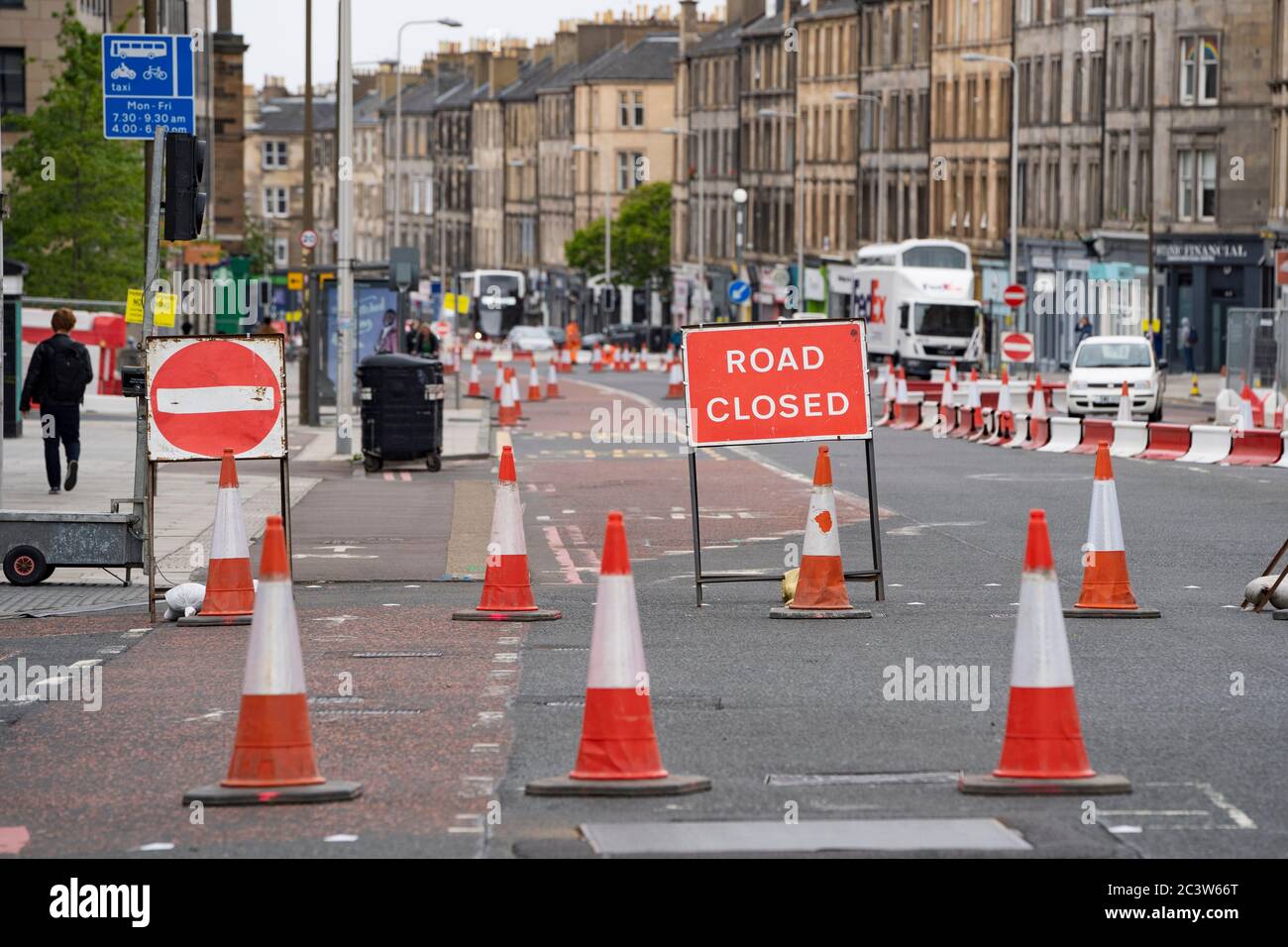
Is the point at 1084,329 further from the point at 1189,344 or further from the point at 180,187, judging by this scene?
the point at 180,187

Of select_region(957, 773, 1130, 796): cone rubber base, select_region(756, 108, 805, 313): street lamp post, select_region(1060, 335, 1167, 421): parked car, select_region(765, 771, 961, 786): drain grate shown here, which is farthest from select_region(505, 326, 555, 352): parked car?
select_region(957, 773, 1130, 796): cone rubber base

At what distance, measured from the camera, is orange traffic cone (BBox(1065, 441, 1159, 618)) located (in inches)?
563

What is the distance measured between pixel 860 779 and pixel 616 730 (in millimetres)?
962

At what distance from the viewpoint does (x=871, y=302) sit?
7612cm

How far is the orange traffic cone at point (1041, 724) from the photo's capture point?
8.98 metres

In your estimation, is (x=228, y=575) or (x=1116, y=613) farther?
(x=228, y=575)

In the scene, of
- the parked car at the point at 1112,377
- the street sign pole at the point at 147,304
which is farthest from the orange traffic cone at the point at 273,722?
the parked car at the point at 1112,377

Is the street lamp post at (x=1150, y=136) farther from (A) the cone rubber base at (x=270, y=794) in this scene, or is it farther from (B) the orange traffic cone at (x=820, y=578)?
(A) the cone rubber base at (x=270, y=794)

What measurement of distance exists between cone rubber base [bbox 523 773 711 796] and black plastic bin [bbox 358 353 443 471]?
70.6ft

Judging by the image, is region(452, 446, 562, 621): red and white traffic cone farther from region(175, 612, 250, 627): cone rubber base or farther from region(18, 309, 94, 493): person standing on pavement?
region(18, 309, 94, 493): person standing on pavement

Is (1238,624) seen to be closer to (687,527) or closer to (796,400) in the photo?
(796,400)

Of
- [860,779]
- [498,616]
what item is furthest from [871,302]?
[860,779]

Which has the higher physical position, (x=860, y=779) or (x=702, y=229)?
(x=702, y=229)
